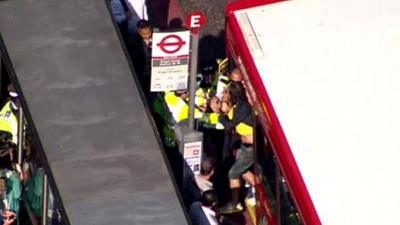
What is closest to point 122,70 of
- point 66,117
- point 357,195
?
point 66,117

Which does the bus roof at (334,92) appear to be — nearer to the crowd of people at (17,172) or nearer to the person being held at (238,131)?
the person being held at (238,131)

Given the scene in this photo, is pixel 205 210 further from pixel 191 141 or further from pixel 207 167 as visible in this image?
pixel 191 141


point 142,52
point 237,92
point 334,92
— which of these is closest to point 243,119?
point 237,92

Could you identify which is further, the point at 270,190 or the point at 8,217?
the point at 8,217

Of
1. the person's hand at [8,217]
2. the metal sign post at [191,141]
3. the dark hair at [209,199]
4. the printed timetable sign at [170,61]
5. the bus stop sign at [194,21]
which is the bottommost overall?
the person's hand at [8,217]

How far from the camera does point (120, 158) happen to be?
46.8ft

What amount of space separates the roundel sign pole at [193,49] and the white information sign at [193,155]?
20 cm

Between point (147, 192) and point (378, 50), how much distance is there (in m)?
2.48

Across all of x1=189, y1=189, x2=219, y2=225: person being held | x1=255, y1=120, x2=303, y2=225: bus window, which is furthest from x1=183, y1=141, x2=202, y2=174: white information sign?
x1=255, y1=120, x2=303, y2=225: bus window

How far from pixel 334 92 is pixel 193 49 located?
207 centimetres

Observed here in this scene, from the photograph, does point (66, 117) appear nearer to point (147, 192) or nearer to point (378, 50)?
point (147, 192)

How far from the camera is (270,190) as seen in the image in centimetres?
1480

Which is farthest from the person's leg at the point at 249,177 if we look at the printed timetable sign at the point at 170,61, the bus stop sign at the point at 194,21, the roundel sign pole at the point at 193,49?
the bus stop sign at the point at 194,21

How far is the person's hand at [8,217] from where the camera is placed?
15.5m
